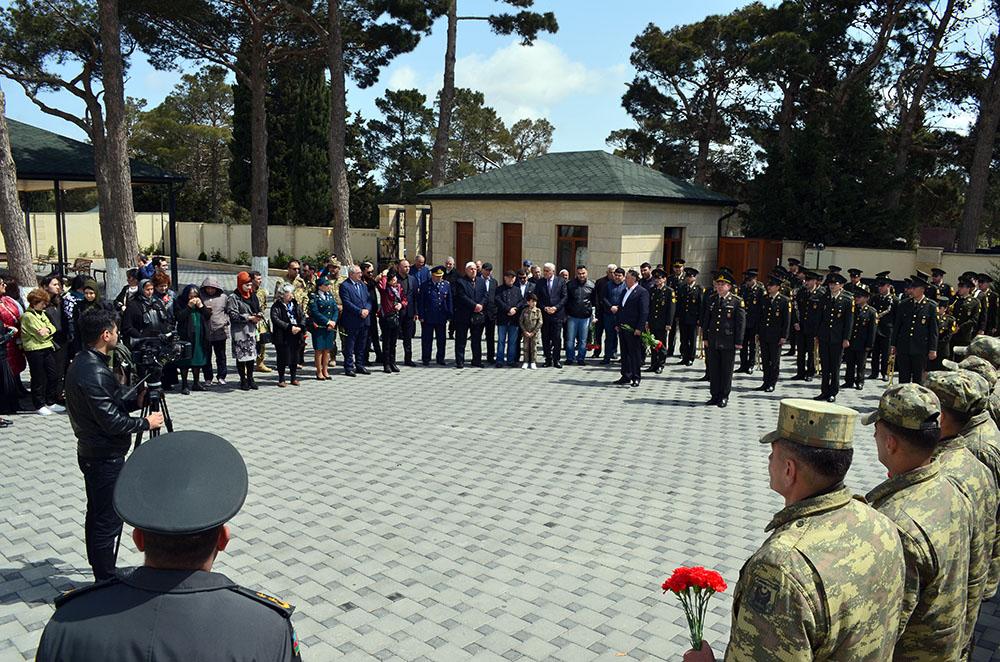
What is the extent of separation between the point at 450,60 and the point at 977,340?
90.7 ft

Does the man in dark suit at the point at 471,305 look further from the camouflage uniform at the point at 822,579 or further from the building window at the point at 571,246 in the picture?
the camouflage uniform at the point at 822,579

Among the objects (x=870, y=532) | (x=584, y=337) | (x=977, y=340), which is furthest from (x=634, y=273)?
(x=870, y=532)

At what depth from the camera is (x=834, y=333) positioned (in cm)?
1191

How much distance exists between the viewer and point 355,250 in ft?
109

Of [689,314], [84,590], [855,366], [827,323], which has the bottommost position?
[855,366]

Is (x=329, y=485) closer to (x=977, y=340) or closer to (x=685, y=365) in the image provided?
(x=977, y=340)

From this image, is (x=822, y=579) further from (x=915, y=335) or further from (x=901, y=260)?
(x=901, y=260)

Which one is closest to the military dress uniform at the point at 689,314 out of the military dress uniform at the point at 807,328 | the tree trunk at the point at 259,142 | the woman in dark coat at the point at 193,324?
the military dress uniform at the point at 807,328

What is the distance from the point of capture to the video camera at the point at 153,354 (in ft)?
18.2

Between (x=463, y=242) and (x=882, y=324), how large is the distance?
13.3 meters

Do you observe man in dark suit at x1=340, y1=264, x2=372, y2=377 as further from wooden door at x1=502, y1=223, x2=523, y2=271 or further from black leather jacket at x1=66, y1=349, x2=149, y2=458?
wooden door at x1=502, y1=223, x2=523, y2=271

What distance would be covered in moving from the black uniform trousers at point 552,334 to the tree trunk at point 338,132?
10300 millimetres

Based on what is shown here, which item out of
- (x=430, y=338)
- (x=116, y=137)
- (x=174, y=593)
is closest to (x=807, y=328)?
(x=430, y=338)

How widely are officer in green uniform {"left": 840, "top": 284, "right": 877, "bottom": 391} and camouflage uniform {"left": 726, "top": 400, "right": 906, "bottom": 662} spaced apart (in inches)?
433
